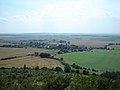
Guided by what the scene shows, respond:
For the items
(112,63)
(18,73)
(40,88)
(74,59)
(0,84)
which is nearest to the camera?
(0,84)

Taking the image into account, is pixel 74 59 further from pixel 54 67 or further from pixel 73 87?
pixel 73 87

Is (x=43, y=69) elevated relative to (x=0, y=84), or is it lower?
lower

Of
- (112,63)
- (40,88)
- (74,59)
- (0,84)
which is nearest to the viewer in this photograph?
(0,84)

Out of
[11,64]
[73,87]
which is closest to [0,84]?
[73,87]

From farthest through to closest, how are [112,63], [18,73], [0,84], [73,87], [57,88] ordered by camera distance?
[112,63], [18,73], [57,88], [73,87], [0,84]

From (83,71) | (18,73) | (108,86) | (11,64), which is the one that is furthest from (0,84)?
(11,64)

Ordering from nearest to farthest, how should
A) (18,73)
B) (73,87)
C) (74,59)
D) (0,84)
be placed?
1. (0,84)
2. (73,87)
3. (18,73)
4. (74,59)

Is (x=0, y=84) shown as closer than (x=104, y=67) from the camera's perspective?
Yes

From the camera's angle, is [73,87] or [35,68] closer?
[73,87]

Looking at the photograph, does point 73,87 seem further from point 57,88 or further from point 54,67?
point 54,67
